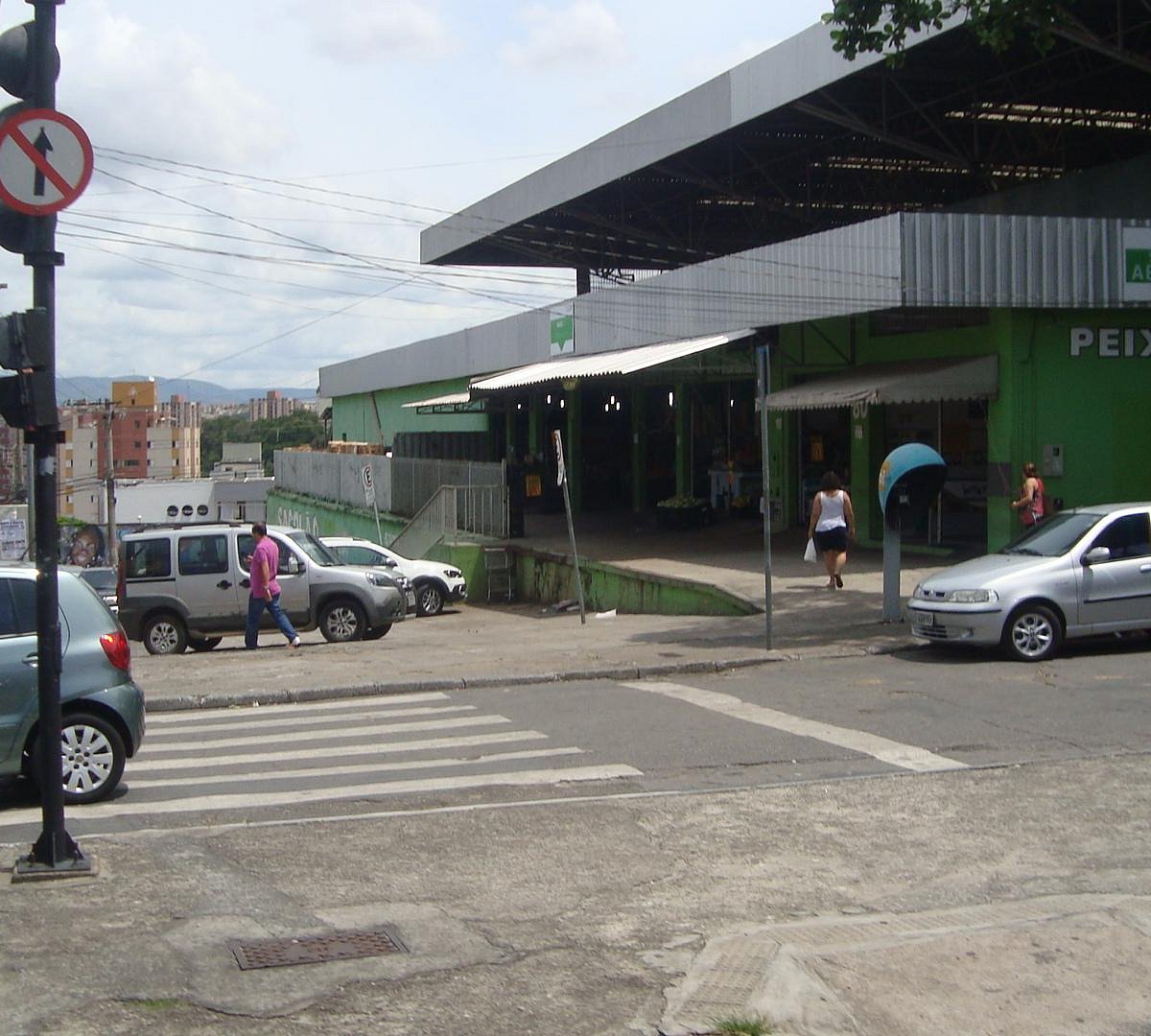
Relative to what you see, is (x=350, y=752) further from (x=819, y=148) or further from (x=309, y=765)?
(x=819, y=148)

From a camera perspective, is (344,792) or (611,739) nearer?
(344,792)

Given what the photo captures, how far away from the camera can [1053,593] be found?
14.8m

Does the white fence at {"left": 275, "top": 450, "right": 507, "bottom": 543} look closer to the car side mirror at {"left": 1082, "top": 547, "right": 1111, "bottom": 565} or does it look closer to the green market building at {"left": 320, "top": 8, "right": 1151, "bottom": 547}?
Result: the green market building at {"left": 320, "top": 8, "right": 1151, "bottom": 547}

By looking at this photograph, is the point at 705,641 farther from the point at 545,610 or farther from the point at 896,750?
the point at 545,610

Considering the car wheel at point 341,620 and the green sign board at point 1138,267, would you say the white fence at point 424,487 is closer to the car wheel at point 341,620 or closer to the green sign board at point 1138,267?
the car wheel at point 341,620

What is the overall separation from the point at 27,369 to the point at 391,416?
50236 millimetres

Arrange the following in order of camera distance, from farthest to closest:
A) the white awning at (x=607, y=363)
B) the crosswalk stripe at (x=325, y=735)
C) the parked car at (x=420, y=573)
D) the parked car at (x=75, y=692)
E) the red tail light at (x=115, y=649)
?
the parked car at (x=420, y=573) < the white awning at (x=607, y=363) < the crosswalk stripe at (x=325, y=735) < the red tail light at (x=115, y=649) < the parked car at (x=75, y=692)

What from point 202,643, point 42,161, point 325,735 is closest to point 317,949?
point 42,161

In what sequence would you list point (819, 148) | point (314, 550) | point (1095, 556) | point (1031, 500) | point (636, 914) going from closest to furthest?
point (636, 914), point (1095, 556), point (1031, 500), point (314, 550), point (819, 148)

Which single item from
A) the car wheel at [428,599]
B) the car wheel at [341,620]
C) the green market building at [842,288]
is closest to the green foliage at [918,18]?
the green market building at [842,288]

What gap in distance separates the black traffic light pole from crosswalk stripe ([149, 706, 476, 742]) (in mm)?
5070

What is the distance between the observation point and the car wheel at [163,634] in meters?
20.4

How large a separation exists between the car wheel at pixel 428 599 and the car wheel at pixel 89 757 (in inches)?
708

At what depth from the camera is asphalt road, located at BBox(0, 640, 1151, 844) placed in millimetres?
9500
